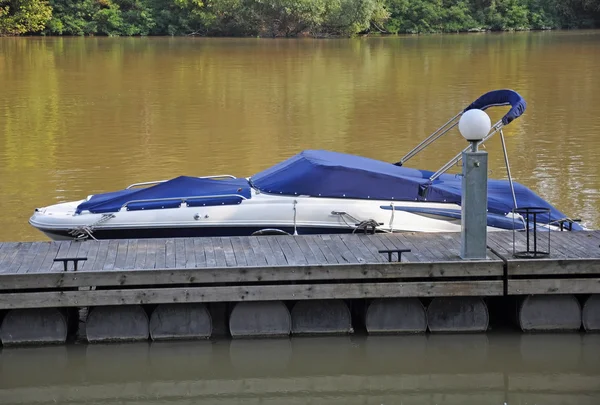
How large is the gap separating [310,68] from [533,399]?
30.5 meters

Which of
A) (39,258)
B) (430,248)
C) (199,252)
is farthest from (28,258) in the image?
(430,248)

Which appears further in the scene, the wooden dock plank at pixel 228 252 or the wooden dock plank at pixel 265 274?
the wooden dock plank at pixel 228 252

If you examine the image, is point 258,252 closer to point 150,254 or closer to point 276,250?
→ point 276,250

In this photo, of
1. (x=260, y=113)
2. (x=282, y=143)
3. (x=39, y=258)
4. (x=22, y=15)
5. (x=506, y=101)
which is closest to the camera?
(x=39, y=258)

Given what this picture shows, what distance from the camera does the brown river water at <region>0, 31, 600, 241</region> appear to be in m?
17.2

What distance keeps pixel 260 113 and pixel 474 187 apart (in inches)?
657

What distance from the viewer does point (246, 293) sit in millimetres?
8570

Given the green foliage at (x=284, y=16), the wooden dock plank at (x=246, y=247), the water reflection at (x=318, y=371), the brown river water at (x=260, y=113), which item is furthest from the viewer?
the green foliage at (x=284, y=16)

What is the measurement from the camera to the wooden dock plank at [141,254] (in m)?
8.73

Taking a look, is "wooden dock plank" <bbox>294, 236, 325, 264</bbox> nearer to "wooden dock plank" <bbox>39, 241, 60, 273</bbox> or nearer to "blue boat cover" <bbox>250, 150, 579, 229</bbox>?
Result: "blue boat cover" <bbox>250, 150, 579, 229</bbox>

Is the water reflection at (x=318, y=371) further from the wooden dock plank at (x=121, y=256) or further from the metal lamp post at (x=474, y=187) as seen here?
the metal lamp post at (x=474, y=187)

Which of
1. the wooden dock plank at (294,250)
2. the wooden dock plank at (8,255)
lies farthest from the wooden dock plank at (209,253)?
the wooden dock plank at (8,255)

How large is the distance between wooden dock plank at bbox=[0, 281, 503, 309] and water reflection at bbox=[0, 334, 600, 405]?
54 cm

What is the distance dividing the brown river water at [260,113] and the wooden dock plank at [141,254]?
147 inches
